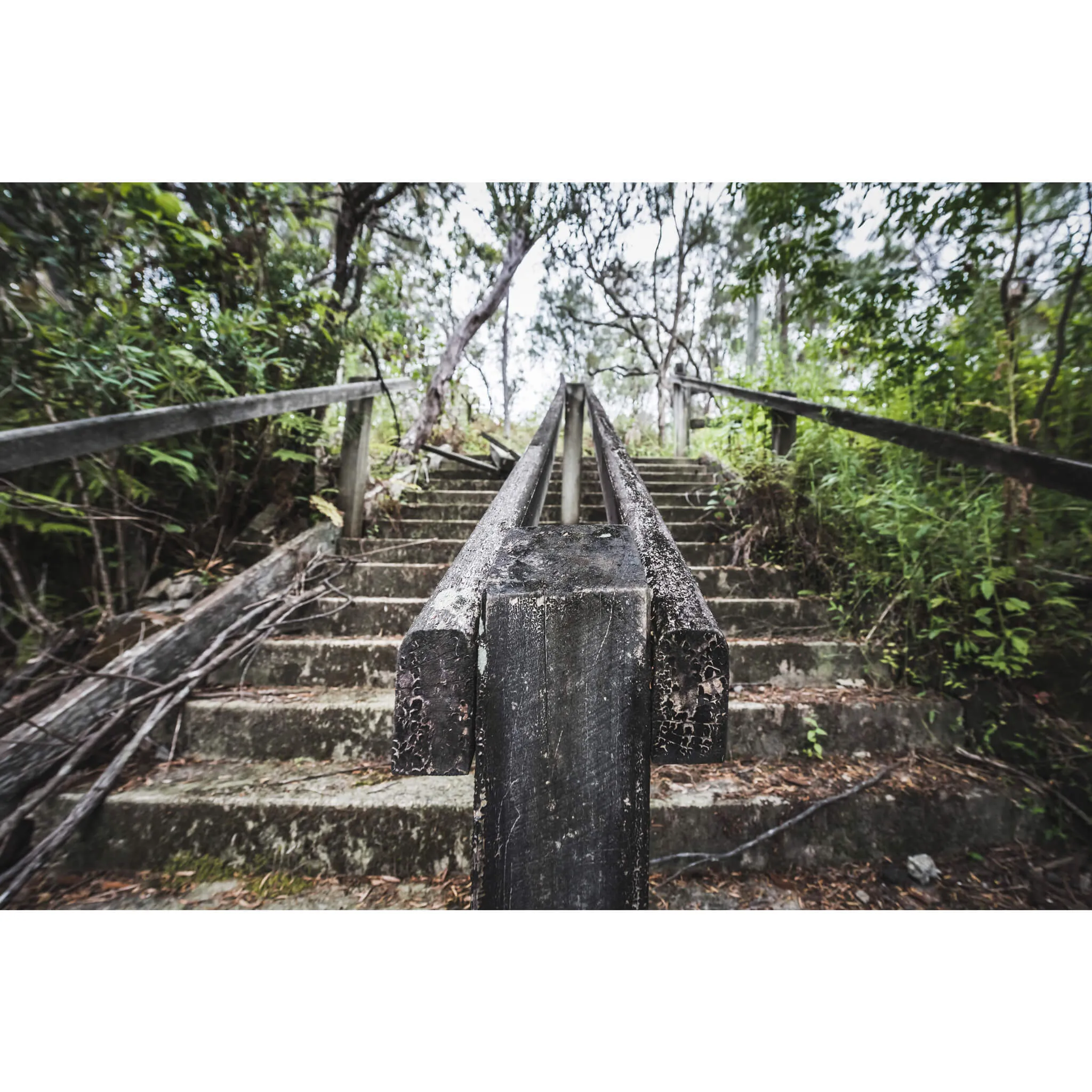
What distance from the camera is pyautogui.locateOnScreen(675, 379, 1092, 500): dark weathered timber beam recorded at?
5.13 ft

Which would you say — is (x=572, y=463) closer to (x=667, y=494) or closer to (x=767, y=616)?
(x=667, y=494)

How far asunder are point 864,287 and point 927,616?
5.86ft

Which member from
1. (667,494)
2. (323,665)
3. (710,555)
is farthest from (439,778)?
(667,494)

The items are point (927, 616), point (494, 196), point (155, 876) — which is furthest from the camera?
point (494, 196)

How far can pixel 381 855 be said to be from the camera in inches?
57.6

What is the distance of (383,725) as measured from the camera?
1.80 meters

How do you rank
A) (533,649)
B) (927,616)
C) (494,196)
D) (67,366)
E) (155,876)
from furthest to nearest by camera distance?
(494,196) → (927,616) → (67,366) → (155,876) → (533,649)

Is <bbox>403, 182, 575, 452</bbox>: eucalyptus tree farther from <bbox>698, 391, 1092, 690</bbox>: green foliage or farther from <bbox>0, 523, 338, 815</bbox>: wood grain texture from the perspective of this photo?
<bbox>698, 391, 1092, 690</bbox>: green foliage

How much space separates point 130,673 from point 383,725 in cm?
98

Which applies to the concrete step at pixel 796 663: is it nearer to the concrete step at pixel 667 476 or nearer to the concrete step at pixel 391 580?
the concrete step at pixel 391 580

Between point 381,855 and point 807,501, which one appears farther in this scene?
point 807,501

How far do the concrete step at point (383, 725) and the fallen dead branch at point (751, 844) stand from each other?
235mm
